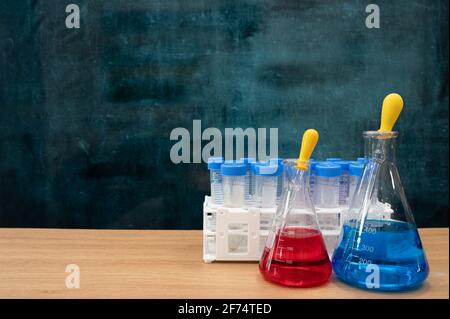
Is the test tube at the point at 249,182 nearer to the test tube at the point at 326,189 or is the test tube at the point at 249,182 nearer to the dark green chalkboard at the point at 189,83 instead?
the test tube at the point at 326,189

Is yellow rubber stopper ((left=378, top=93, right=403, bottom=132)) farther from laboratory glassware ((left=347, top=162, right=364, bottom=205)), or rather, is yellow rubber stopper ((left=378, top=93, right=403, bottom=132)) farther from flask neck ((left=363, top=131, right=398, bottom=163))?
laboratory glassware ((left=347, top=162, right=364, bottom=205))

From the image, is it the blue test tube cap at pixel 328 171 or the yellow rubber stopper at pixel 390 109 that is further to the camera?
the blue test tube cap at pixel 328 171

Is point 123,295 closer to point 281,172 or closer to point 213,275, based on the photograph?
point 213,275

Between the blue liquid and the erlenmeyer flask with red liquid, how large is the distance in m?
0.05

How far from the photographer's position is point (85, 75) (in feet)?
4.50

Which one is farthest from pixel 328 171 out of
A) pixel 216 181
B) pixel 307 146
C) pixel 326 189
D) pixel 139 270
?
pixel 139 270

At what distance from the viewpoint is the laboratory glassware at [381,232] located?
83 cm

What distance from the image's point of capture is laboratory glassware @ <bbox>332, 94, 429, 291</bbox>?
826mm

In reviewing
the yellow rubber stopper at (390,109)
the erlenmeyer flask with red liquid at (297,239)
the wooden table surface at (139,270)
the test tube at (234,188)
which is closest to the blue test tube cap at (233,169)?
the test tube at (234,188)

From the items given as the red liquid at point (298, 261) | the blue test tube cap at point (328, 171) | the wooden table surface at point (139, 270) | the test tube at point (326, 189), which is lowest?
the wooden table surface at point (139, 270)

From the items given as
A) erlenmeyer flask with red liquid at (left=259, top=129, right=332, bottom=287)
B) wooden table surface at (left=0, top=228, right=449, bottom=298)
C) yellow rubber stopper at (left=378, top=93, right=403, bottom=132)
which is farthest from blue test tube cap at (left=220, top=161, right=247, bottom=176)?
yellow rubber stopper at (left=378, top=93, right=403, bottom=132)
